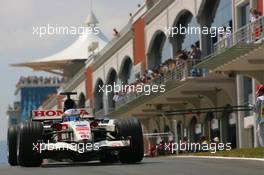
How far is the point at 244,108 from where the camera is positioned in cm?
3906

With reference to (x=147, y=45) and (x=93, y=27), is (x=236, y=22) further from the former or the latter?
(x=93, y=27)

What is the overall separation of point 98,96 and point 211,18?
36236mm

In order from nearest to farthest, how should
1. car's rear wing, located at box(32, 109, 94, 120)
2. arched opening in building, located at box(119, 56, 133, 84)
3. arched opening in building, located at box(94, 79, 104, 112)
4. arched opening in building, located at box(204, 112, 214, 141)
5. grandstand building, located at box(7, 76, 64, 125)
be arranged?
car's rear wing, located at box(32, 109, 94, 120), arched opening in building, located at box(204, 112, 214, 141), arched opening in building, located at box(119, 56, 133, 84), arched opening in building, located at box(94, 79, 104, 112), grandstand building, located at box(7, 76, 64, 125)

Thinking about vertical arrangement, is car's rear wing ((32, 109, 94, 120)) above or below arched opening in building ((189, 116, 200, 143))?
above

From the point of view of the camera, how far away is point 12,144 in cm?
2220

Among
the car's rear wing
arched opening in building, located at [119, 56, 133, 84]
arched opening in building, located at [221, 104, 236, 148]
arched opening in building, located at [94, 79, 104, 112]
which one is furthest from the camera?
arched opening in building, located at [94, 79, 104, 112]

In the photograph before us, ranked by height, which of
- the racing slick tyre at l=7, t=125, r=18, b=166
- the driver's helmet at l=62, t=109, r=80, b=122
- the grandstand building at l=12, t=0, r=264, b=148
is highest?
the grandstand building at l=12, t=0, r=264, b=148

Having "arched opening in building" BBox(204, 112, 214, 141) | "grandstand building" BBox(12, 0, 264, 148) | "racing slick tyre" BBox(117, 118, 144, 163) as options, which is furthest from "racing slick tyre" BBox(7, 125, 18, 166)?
"arched opening in building" BBox(204, 112, 214, 141)

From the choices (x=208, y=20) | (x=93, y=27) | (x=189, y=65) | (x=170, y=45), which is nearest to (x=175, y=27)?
(x=170, y=45)

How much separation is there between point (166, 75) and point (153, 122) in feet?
58.1

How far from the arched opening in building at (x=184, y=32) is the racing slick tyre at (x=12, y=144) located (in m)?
24.8

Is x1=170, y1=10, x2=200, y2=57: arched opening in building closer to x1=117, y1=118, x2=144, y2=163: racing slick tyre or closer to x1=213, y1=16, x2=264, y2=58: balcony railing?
x1=213, y1=16, x2=264, y2=58: balcony railing

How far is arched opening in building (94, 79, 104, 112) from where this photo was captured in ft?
256

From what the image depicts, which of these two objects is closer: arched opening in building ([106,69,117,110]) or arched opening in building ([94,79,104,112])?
arched opening in building ([106,69,117,110])
